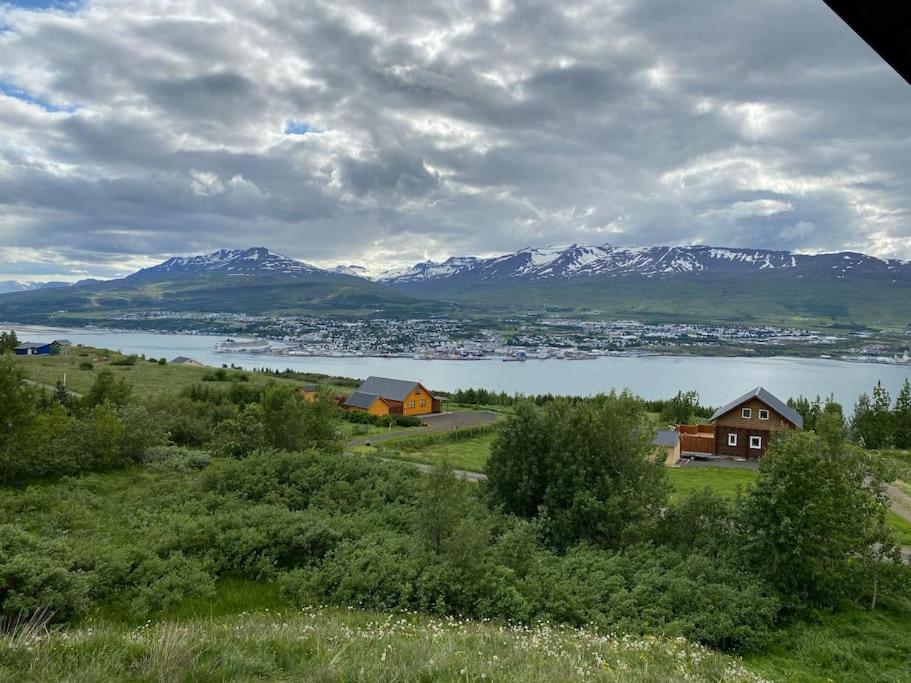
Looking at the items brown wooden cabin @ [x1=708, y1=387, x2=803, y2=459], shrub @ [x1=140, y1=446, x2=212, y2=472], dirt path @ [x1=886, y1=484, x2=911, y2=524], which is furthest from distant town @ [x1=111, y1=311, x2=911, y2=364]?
shrub @ [x1=140, y1=446, x2=212, y2=472]

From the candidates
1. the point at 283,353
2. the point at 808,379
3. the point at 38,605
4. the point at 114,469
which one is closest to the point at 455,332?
the point at 283,353

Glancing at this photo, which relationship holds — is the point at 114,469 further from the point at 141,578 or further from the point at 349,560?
the point at 349,560

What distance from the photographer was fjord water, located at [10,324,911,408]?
258ft

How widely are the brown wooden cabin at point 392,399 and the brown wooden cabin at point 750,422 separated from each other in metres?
24.4

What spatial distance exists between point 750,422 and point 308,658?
36.7m

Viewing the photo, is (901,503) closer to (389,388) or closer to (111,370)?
(389,388)

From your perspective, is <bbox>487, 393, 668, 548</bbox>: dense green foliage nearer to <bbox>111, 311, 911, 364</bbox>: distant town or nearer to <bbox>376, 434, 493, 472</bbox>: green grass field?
<bbox>376, 434, 493, 472</bbox>: green grass field

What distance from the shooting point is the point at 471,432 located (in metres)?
42.1

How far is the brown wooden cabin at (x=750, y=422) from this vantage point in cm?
3606

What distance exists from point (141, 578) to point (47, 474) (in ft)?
37.8

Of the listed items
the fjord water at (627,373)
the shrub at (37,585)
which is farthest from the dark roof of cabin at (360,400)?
the shrub at (37,585)

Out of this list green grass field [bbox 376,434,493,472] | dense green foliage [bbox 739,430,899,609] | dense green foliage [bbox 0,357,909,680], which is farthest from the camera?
green grass field [bbox 376,434,493,472]

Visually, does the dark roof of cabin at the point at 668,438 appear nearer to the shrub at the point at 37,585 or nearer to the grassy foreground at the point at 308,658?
the grassy foreground at the point at 308,658

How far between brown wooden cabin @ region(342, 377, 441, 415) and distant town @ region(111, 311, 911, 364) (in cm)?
6979
